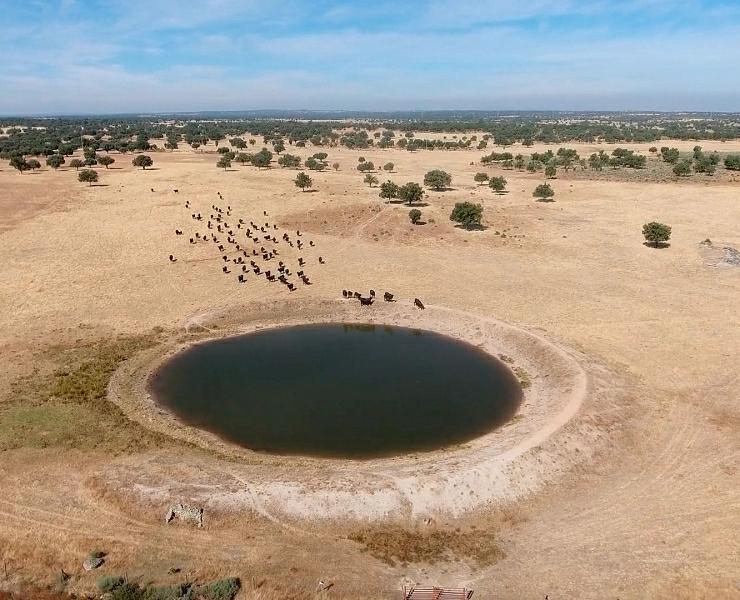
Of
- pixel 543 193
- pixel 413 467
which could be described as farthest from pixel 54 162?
pixel 413 467

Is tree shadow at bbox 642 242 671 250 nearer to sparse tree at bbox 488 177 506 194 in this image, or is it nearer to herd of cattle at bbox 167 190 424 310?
sparse tree at bbox 488 177 506 194

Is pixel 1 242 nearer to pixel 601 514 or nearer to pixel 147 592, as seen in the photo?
pixel 147 592

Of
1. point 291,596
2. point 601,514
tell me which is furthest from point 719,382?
point 291,596

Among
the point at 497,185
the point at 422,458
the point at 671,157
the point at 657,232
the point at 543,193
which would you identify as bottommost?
the point at 422,458

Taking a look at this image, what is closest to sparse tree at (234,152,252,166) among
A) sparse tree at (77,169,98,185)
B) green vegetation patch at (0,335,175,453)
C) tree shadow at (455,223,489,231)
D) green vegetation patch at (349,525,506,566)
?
sparse tree at (77,169,98,185)

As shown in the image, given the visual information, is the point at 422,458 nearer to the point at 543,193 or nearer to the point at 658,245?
the point at 658,245

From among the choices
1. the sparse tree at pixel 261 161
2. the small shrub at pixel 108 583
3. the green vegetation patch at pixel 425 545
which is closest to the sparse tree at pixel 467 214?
the green vegetation patch at pixel 425 545
